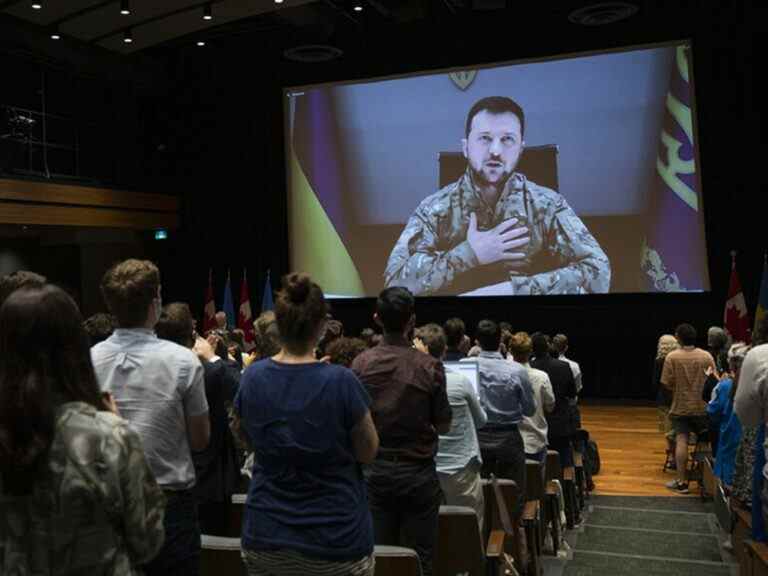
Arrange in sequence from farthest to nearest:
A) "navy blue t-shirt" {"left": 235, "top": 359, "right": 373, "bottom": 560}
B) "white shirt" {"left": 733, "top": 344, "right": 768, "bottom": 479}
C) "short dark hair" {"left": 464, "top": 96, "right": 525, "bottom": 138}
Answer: "short dark hair" {"left": 464, "top": 96, "right": 525, "bottom": 138} < "white shirt" {"left": 733, "top": 344, "right": 768, "bottom": 479} < "navy blue t-shirt" {"left": 235, "top": 359, "right": 373, "bottom": 560}

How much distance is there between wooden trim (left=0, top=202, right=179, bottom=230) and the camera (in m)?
8.87

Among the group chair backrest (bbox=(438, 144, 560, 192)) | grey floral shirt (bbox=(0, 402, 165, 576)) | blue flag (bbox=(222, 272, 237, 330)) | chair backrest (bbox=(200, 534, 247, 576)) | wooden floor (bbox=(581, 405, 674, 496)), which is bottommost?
wooden floor (bbox=(581, 405, 674, 496))

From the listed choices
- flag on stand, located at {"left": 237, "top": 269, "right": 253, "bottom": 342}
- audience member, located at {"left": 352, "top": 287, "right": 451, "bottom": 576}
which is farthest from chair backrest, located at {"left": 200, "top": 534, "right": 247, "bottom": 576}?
flag on stand, located at {"left": 237, "top": 269, "right": 253, "bottom": 342}

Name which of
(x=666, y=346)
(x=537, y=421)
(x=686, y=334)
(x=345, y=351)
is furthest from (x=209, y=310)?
(x=345, y=351)

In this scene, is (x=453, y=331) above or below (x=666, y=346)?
above

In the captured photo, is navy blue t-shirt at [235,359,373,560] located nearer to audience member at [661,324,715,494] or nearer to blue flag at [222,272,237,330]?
audience member at [661,324,715,494]

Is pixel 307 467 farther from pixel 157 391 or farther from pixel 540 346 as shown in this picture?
pixel 540 346

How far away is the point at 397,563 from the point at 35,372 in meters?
1.12

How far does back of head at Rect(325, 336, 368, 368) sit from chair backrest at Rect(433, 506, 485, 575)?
605mm

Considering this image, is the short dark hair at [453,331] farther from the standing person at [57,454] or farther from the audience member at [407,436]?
the standing person at [57,454]

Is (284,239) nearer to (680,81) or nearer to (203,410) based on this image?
(680,81)

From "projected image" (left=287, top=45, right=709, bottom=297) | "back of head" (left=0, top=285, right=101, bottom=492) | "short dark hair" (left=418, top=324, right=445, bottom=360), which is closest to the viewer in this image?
"back of head" (left=0, top=285, right=101, bottom=492)

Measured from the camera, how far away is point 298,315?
182cm

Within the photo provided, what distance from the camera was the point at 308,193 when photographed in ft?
34.9
